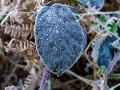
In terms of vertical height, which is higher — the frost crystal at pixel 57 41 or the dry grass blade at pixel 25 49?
the frost crystal at pixel 57 41

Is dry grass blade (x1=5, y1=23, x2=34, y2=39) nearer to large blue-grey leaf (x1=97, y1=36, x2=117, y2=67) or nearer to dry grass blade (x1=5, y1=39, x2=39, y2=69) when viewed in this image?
dry grass blade (x1=5, y1=39, x2=39, y2=69)

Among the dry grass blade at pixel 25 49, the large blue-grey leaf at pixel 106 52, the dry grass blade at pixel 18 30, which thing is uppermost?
the dry grass blade at pixel 18 30

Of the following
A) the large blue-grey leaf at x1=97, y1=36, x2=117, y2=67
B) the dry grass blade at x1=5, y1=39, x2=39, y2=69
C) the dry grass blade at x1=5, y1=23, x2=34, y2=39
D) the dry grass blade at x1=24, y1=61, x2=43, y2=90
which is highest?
the dry grass blade at x1=5, y1=23, x2=34, y2=39

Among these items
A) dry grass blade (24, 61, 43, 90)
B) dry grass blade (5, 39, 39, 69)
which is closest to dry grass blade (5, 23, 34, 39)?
dry grass blade (5, 39, 39, 69)

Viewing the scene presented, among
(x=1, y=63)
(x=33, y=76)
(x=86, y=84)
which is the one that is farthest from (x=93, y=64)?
(x=1, y=63)

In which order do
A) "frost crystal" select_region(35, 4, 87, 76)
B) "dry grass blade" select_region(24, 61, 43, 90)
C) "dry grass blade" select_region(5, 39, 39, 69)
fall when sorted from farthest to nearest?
"dry grass blade" select_region(24, 61, 43, 90) → "dry grass blade" select_region(5, 39, 39, 69) → "frost crystal" select_region(35, 4, 87, 76)

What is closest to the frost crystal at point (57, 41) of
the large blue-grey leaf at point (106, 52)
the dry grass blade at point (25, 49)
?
Answer: the dry grass blade at point (25, 49)

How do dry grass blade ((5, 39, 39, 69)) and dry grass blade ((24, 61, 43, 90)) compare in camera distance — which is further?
dry grass blade ((24, 61, 43, 90))

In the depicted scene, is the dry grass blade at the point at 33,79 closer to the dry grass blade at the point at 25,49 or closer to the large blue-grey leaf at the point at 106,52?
the dry grass blade at the point at 25,49

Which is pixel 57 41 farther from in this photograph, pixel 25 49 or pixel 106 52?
pixel 106 52
